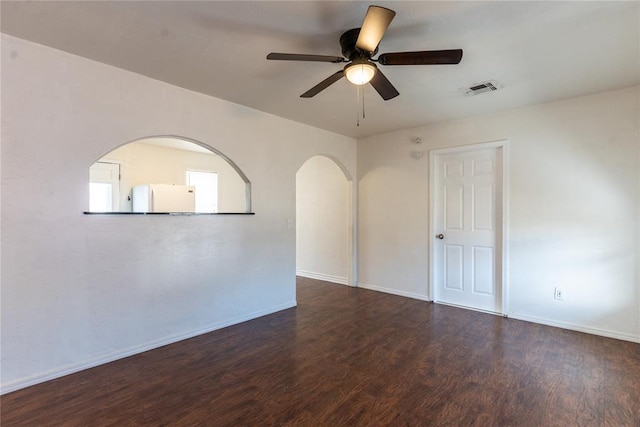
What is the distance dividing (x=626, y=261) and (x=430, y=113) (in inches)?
99.9

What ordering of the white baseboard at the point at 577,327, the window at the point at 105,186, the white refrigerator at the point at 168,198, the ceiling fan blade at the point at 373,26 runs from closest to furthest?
1. the ceiling fan blade at the point at 373,26
2. the white baseboard at the point at 577,327
3. the white refrigerator at the point at 168,198
4. the window at the point at 105,186

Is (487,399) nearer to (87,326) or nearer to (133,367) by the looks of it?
(133,367)

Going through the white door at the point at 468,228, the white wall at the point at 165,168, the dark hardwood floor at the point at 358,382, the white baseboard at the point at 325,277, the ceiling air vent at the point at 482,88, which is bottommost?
the dark hardwood floor at the point at 358,382

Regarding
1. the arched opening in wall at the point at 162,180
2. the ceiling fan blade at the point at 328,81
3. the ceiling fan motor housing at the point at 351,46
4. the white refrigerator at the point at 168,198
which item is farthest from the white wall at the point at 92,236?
the ceiling fan motor housing at the point at 351,46

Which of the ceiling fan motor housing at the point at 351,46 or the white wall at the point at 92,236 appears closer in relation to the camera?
the ceiling fan motor housing at the point at 351,46

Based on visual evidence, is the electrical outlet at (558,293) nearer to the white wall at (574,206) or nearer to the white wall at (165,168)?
the white wall at (574,206)

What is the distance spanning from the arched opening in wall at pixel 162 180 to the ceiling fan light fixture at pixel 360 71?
194cm

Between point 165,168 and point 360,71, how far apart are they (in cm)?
471

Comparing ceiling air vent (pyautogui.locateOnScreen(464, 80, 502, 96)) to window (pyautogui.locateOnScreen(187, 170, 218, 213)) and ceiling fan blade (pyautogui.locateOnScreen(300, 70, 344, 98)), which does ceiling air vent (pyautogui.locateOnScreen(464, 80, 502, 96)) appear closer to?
ceiling fan blade (pyautogui.locateOnScreen(300, 70, 344, 98))

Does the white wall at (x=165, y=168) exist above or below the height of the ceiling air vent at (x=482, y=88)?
below

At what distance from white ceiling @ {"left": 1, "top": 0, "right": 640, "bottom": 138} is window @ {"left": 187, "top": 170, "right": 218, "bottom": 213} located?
10.6 ft

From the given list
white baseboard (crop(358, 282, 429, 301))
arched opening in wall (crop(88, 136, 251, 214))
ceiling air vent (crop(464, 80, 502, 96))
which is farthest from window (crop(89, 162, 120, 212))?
ceiling air vent (crop(464, 80, 502, 96))

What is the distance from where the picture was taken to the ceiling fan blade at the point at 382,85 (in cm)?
214

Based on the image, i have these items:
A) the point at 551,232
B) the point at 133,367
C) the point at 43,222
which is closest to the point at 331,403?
the point at 133,367
